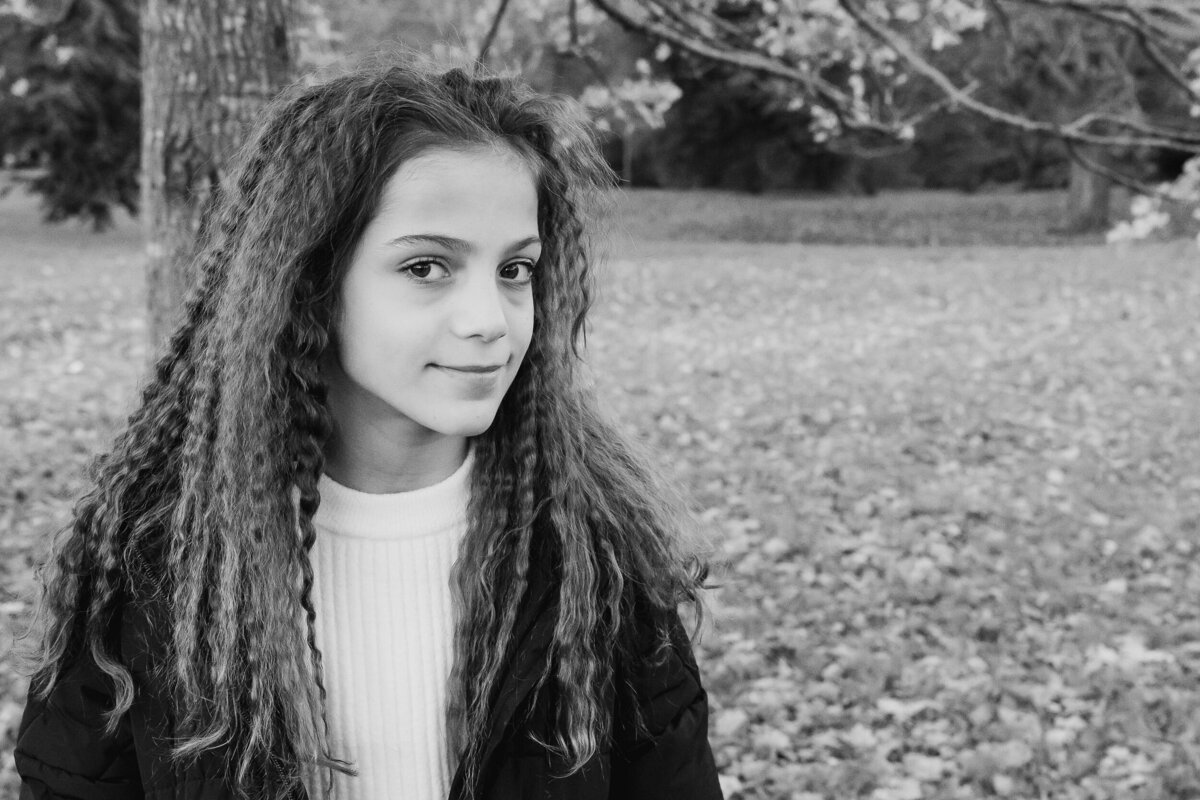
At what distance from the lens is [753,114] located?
27.7 metres

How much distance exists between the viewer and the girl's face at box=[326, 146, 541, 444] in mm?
1519

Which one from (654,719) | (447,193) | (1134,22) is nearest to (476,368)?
(447,193)

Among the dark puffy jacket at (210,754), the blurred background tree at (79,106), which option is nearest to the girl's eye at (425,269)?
the dark puffy jacket at (210,754)

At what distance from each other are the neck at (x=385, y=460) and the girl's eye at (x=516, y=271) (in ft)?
0.80

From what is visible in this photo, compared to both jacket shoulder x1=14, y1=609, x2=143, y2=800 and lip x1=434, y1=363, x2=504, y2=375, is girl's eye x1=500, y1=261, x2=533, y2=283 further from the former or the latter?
jacket shoulder x1=14, y1=609, x2=143, y2=800

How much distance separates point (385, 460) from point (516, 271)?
324 millimetres

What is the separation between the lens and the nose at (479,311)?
151cm

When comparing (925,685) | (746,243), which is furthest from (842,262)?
(925,685)

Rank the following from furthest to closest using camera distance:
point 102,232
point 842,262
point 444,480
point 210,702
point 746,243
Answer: point 746,243
point 102,232
point 842,262
point 444,480
point 210,702

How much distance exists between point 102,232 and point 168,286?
1901 centimetres

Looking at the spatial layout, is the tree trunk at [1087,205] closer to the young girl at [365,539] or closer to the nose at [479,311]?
the young girl at [365,539]

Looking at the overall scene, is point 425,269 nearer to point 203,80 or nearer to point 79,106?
point 203,80

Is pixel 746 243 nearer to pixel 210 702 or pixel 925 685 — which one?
pixel 925 685

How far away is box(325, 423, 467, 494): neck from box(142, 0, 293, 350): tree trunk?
5.01ft
